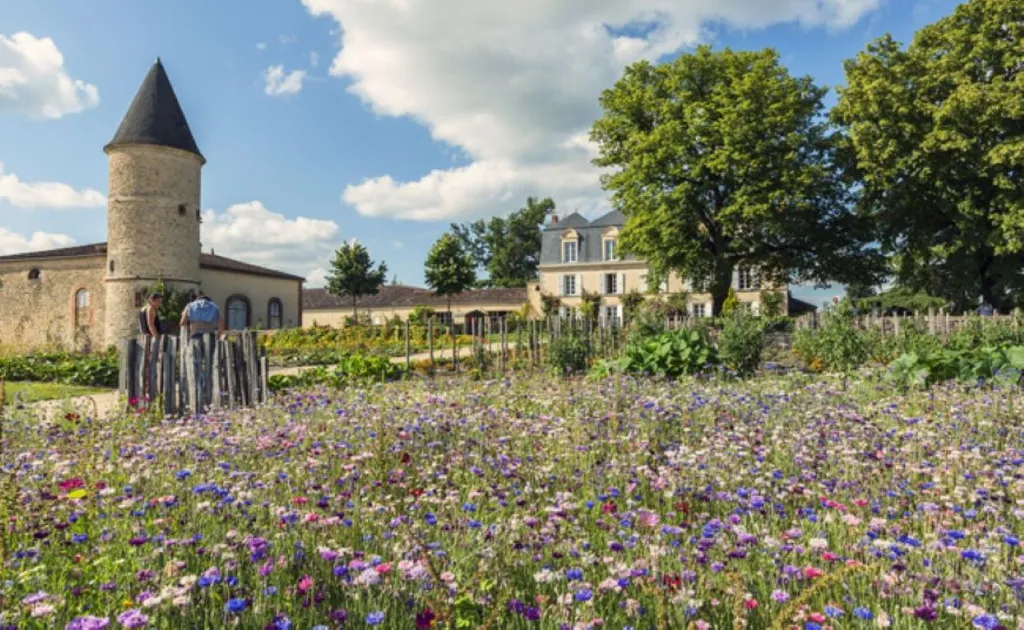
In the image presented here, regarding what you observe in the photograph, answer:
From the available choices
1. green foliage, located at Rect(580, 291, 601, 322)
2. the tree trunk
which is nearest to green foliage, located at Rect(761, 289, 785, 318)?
green foliage, located at Rect(580, 291, 601, 322)

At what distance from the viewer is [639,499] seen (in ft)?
11.9

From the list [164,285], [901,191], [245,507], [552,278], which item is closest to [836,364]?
[245,507]

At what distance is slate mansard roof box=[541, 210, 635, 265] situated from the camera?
4489 centimetres

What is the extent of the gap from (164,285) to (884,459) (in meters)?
31.4

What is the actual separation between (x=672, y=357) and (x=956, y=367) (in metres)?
3.61

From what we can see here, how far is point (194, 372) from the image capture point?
7.74m

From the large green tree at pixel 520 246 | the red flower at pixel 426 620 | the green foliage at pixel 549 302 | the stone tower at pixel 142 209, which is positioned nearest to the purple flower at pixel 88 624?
the red flower at pixel 426 620

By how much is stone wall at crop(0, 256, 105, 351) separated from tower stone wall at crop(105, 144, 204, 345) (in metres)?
2.94

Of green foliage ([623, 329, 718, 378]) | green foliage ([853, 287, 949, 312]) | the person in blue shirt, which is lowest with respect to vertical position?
green foliage ([623, 329, 718, 378])

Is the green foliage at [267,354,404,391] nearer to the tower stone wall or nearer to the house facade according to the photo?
the tower stone wall

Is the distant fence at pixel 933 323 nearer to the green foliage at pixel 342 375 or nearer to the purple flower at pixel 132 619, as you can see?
the green foliage at pixel 342 375

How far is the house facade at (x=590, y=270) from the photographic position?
43000 mm

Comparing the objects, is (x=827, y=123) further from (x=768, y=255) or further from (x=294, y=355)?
(x=294, y=355)

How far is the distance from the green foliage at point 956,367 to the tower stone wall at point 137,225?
2984 cm
